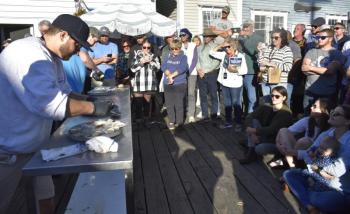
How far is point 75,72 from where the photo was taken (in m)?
4.23

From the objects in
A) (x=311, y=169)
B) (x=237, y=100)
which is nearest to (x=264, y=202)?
(x=311, y=169)

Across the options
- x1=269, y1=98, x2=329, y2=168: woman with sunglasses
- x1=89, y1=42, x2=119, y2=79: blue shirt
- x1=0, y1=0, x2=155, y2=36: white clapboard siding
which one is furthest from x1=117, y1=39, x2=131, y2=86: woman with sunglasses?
x1=269, y1=98, x2=329, y2=168: woman with sunglasses

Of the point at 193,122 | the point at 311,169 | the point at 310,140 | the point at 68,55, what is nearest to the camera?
the point at 68,55

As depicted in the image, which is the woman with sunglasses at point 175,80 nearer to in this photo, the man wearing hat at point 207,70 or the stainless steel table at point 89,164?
the man wearing hat at point 207,70

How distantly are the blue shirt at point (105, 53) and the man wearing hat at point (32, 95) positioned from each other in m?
3.68

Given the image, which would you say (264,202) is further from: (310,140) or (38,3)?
(38,3)

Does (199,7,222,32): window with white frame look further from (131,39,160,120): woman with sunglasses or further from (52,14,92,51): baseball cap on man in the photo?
(52,14,92,51): baseball cap on man

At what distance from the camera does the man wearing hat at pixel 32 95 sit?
1943 millimetres

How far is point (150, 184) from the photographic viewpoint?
3.95m

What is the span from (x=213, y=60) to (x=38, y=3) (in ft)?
18.4

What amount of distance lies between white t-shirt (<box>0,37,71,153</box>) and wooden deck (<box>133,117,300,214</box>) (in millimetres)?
1516

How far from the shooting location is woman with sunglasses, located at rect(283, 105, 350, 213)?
2922mm

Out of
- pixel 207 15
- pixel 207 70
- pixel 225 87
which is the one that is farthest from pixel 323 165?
pixel 207 15

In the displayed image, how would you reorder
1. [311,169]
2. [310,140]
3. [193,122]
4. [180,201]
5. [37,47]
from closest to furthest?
[37,47], [311,169], [180,201], [310,140], [193,122]
